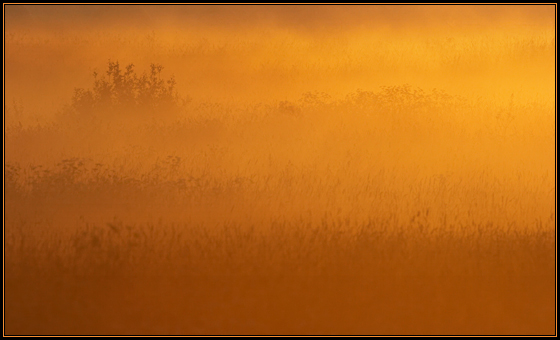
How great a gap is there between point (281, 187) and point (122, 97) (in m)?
1.05

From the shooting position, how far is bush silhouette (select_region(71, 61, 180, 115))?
3.53 meters

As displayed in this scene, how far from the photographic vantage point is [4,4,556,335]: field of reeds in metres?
3.24

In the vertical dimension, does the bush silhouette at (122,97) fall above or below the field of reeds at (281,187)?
above

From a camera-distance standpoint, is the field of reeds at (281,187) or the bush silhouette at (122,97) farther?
the bush silhouette at (122,97)

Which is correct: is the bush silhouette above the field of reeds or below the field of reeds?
above

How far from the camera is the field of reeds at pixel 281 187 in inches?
128

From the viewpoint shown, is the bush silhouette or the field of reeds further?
the bush silhouette

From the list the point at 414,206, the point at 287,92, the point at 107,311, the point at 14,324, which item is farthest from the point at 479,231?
the point at 14,324

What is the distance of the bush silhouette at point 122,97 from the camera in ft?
11.6

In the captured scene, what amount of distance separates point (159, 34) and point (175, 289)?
1487 millimetres

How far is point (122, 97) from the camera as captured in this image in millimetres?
3514

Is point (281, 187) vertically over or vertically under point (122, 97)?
under

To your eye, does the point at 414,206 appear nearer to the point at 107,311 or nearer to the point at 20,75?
the point at 107,311

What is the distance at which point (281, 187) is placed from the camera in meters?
3.42
